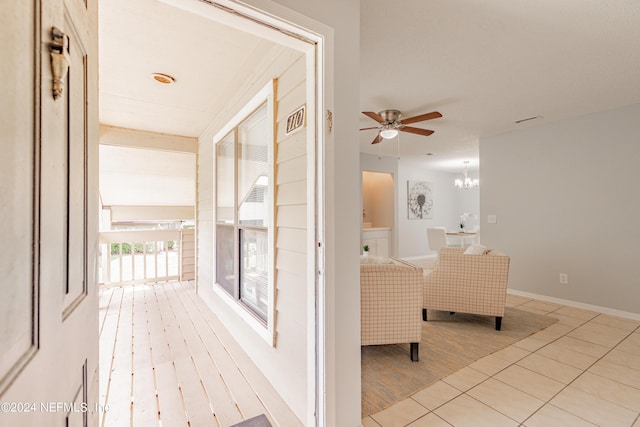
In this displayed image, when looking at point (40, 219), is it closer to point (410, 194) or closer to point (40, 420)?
point (40, 420)

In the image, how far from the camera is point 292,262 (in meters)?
1.78

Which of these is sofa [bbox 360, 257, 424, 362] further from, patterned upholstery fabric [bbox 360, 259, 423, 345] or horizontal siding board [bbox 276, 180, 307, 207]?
horizontal siding board [bbox 276, 180, 307, 207]

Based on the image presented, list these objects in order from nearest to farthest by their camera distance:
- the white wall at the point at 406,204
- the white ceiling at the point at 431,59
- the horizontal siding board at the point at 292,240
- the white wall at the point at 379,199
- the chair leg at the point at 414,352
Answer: the horizontal siding board at the point at 292,240 < the white ceiling at the point at 431,59 < the chair leg at the point at 414,352 < the white wall at the point at 406,204 < the white wall at the point at 379,199

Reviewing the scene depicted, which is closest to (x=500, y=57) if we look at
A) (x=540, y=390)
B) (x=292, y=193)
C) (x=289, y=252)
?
(x=292, y=193)

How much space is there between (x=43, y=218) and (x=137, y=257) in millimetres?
4943

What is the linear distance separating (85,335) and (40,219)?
1.52 feet

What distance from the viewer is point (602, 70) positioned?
2.51 metres

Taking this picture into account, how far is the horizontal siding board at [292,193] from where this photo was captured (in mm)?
1664

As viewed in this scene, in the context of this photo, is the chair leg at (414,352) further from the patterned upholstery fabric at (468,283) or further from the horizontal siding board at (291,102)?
the horizontal siding board at (291,102)

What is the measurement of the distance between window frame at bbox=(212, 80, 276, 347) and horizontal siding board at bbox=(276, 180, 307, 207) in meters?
0.09

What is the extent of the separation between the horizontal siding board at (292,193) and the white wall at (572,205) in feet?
13.0

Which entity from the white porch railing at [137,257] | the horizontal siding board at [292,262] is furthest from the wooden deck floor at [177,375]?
the white porch railing at [137,257]

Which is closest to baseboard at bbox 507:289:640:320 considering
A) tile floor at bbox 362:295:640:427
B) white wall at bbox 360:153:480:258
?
tile floor at bbox 362:295:640:427

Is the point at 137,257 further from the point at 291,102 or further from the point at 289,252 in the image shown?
the point at 291,102
